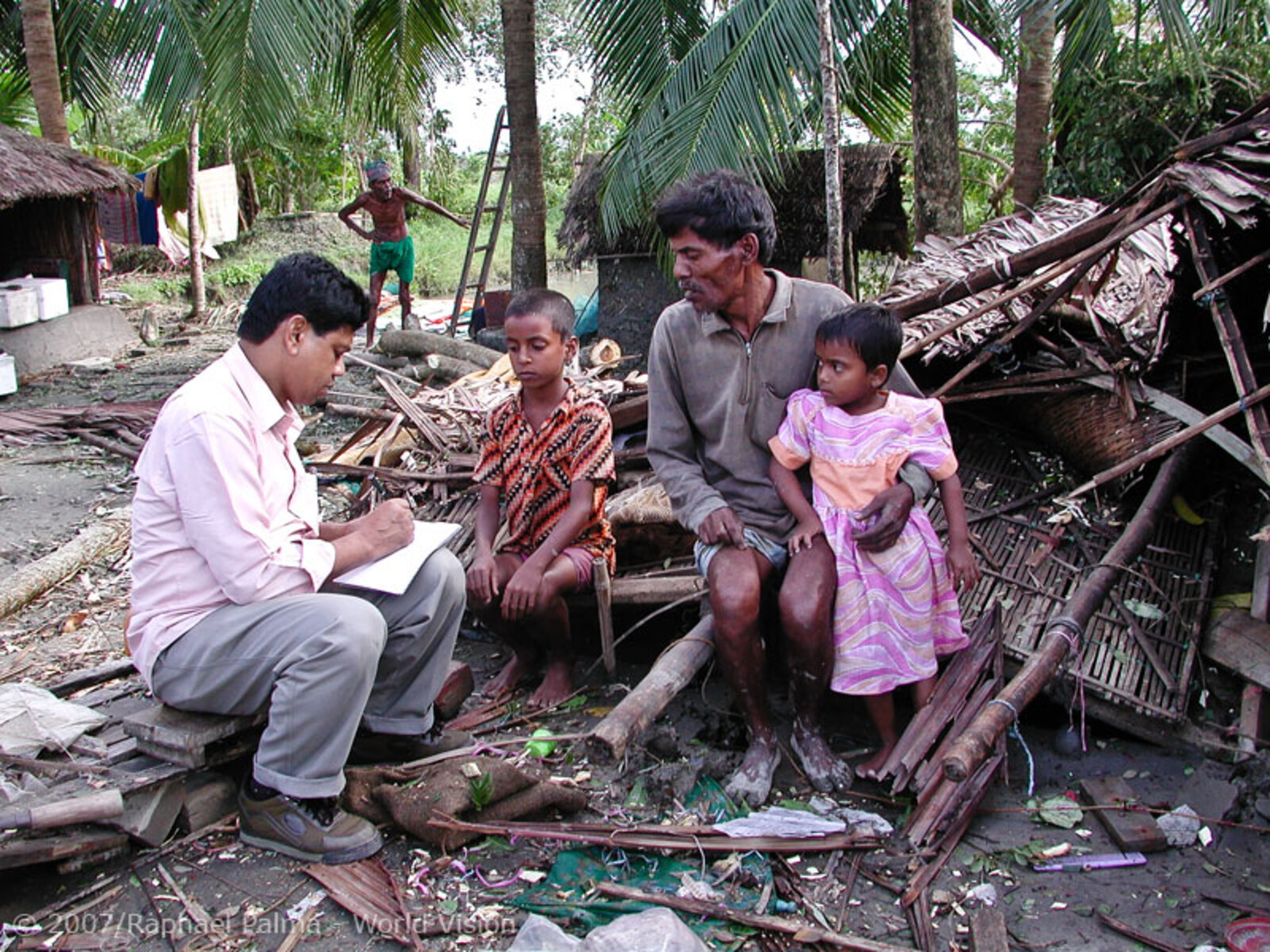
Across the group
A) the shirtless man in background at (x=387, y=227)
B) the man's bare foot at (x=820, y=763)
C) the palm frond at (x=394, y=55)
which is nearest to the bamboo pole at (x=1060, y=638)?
the man's bare foot at (x=820, y=763)

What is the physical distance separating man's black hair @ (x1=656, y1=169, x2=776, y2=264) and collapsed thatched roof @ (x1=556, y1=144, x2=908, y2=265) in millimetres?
5703

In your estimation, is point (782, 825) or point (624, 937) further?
point (782, 825)

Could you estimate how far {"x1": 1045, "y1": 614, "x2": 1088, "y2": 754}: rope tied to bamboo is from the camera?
3143mm

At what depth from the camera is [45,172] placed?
37.8 ft

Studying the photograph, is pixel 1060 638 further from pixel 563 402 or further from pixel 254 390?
pixel 254 390

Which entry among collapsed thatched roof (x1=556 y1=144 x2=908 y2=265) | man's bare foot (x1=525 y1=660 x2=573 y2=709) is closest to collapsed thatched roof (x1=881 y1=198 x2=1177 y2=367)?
man's bare foot (x1=525 y1=660 x2=573 y2=709)

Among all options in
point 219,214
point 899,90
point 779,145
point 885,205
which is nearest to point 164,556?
point 779,145

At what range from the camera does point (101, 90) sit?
13.0 meters

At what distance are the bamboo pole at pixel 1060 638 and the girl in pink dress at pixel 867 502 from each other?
0.95ft

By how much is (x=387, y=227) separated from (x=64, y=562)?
7.16m

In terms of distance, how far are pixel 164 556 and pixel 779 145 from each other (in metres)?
6.27

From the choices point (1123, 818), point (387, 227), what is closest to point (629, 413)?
point (1123, 818)

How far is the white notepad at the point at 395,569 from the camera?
2.98 metres

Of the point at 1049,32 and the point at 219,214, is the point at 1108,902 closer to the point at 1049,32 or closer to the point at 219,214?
the point at 1049,32
